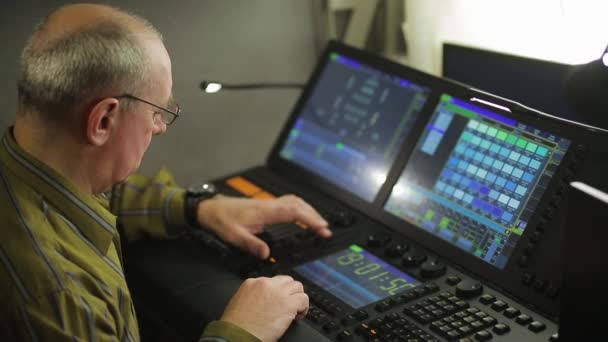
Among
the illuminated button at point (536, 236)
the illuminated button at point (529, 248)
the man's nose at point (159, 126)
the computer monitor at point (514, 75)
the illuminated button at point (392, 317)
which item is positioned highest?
the computer monitor at point (514, 75)

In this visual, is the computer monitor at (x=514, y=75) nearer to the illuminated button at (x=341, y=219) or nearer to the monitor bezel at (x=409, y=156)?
the monitor bezel at (x=409, y=156)

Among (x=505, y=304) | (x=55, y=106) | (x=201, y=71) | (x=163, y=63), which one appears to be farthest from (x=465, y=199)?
(x=201, y=71)

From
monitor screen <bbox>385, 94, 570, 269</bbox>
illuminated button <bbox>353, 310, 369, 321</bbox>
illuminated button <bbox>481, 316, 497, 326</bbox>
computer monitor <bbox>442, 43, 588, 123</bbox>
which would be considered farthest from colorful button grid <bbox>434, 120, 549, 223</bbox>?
illuminated button <bbox>353, 310, 369, 321</bbox>

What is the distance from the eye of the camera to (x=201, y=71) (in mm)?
2184

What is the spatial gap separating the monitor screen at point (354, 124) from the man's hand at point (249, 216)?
165mm

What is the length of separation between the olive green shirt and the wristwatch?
373 millimetres

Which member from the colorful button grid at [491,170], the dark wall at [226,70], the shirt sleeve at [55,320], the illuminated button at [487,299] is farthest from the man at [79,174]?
the dark wall at [226,70]

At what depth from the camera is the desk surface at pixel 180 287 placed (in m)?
1.42

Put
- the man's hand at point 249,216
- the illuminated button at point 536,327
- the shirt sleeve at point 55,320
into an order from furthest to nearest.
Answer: the man's hand at point 249,216, the illuminated button at point 536,327, the shirt sleeve at point 55,320

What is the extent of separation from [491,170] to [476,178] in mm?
37

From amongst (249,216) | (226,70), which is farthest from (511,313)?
(226,70)

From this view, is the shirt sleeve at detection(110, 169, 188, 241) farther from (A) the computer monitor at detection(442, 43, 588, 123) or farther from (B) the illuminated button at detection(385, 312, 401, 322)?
(A) the computer monitor at detection(442, 43, 588, 123)

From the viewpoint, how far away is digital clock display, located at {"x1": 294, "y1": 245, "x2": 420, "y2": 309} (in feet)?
4.60

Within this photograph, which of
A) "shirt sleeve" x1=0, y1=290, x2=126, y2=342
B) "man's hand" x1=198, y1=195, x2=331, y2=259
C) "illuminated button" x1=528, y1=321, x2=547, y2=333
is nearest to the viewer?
"shirt sleeve" x1=0, y1=290, x2=126, y2=342
